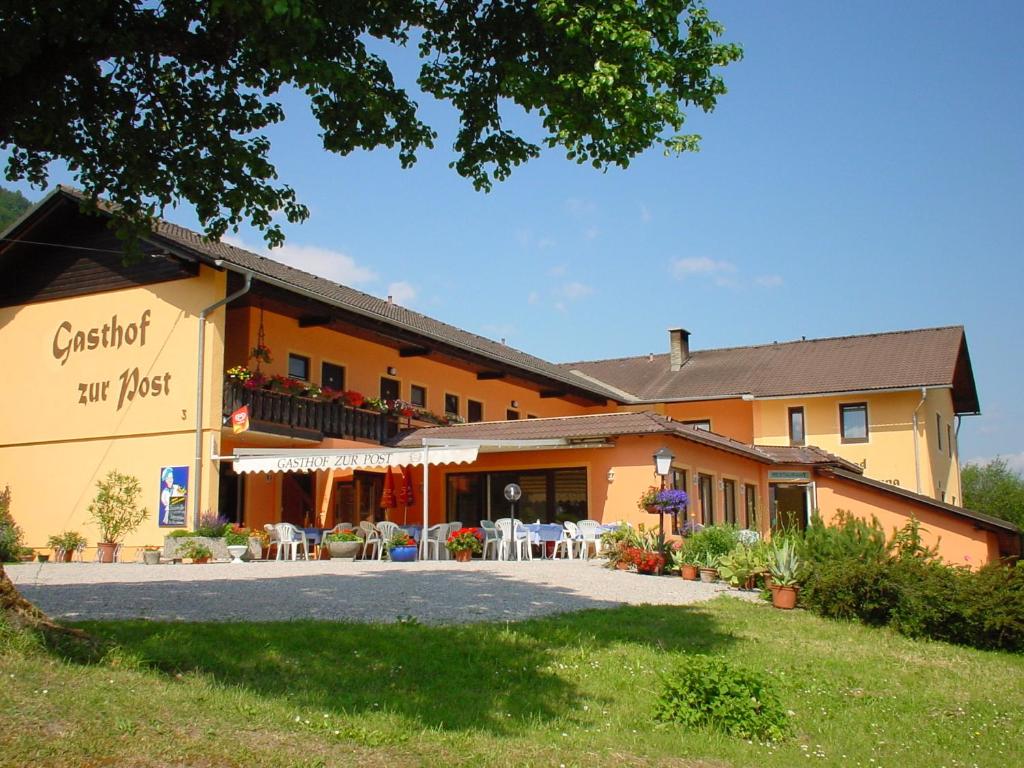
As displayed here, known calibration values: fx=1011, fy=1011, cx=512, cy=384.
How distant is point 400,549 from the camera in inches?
712

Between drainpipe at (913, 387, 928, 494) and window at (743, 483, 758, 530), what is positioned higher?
drainpipe at (913, 387, 928, 494)

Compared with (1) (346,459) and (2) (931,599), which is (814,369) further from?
(2) (931,599)

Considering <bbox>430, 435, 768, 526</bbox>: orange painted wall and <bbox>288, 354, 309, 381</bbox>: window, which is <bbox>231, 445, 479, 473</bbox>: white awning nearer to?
<bbox>430, 435, 768, 526</bbox>: orange painted wall

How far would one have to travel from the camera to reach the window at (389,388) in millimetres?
25688

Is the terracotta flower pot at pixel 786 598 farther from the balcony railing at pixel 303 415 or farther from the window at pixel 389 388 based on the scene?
the window at pixel 389 388

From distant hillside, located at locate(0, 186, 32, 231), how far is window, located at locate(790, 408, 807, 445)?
86.7 feet

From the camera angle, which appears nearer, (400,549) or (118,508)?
(400,549)

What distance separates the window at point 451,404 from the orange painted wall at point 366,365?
14 centimetres

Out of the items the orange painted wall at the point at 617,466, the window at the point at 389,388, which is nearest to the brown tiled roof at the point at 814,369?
the orange painted wall at the point at 617,466

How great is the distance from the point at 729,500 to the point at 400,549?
32.7ft

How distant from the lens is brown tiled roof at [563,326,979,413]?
102 feet

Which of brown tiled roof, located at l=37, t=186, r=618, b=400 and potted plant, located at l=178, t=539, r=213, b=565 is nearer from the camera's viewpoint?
potted plant, located at l=178, t=539, r=213, b=565

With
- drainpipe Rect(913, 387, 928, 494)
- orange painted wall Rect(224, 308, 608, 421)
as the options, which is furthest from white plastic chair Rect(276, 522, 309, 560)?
drainpipe Rect(913, 387, 928, 494)

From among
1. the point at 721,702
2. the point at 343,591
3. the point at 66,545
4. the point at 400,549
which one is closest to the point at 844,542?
the point at 343,591
